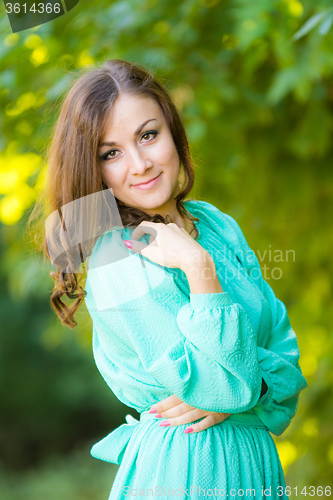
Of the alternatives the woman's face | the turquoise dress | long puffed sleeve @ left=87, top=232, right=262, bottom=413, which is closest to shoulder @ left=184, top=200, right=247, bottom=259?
the turquoise dress

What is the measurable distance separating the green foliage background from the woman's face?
56 cm

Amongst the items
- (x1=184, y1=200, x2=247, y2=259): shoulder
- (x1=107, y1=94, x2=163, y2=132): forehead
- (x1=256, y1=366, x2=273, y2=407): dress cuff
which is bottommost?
(x1=256, y1=366, x2=273, y2=407): dress cuff

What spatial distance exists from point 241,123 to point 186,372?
1693 millimetres

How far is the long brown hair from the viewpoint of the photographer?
1.21m

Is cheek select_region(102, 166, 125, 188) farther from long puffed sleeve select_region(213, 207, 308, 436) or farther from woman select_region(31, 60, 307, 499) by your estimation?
long puffed sleeve select_region(213, 207, 308, 436)

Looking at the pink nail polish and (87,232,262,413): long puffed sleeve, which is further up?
the pink nail polish

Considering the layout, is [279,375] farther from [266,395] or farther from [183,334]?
[183,334]

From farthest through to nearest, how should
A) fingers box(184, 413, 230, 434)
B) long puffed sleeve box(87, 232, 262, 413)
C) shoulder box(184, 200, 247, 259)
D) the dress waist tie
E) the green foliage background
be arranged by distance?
1. the green foliage background
2. shoulder box(184, 200, 247, 259)
3. the dress waist tie
4. fingers box(184, 413, 230, 434)
5. long puffed sleeve box(87, 232, 262, 413)

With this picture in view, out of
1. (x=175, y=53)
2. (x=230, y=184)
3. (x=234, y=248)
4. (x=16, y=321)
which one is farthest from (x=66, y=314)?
(x=16, y=321)

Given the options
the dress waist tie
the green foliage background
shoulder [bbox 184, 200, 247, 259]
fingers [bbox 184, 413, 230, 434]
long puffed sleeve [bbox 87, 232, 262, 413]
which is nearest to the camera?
long puffed sleeve [bbox 87, 232, 262, 413]

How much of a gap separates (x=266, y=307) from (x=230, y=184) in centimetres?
155

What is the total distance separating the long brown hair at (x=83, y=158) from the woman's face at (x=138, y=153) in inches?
1.0

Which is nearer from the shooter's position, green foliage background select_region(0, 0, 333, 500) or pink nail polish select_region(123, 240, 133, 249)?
pink nail polish select_region(123, 240, 133, 249)

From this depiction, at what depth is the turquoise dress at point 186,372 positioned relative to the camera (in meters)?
1.08
